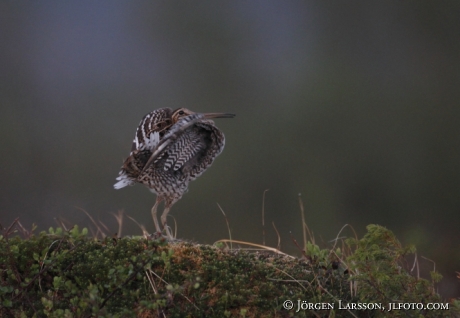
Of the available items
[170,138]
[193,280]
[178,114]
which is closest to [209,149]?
[178,114]

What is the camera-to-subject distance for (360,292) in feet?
12.7

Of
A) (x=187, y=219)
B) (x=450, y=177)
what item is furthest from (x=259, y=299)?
(x=450, y=177)

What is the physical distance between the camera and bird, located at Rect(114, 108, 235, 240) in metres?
5.84

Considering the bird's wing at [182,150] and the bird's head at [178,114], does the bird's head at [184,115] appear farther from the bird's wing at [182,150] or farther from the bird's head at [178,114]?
the bird's wing at [182,150]

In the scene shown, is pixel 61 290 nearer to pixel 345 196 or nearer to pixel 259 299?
pixel 259 299

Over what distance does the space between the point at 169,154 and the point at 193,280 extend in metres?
2.55

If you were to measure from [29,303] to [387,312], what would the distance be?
7.14 feet

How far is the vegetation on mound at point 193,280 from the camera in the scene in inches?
147

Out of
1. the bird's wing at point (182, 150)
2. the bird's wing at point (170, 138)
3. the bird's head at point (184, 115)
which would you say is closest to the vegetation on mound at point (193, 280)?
the bird's wing at point (170, 138)

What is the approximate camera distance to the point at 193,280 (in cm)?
355

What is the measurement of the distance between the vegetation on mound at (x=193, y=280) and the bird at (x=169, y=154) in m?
1.50
